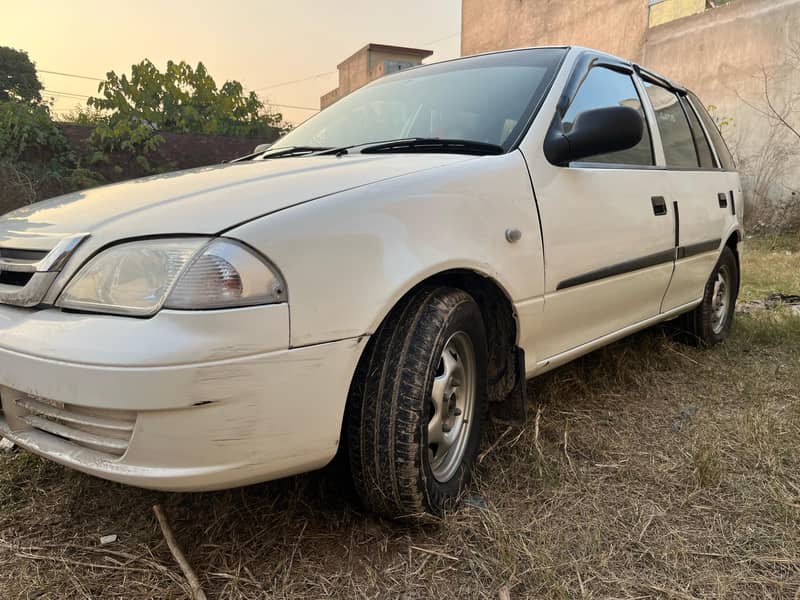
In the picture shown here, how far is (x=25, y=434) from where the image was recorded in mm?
1493

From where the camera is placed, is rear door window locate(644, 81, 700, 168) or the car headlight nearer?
the car headlight

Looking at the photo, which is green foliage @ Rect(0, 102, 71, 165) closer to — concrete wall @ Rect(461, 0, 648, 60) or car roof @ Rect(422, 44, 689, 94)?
concrete wall @ Rect(461, 0, 648, 60)

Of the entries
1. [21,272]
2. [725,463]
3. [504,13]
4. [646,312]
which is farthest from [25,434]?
[504,13]

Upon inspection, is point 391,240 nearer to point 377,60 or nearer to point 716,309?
point 716,309

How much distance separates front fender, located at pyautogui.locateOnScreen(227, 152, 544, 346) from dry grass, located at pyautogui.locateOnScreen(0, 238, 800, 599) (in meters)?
0.59

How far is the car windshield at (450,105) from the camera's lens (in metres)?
2.16

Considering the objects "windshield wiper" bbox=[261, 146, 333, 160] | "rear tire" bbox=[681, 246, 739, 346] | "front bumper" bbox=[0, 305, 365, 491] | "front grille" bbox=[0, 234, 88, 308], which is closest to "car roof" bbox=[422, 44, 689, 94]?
"windshield wiper" bbox=[261, 146, 333, 160]

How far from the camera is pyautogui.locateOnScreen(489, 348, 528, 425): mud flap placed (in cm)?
200

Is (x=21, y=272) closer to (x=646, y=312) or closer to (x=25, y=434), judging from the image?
(x=25, y=434)

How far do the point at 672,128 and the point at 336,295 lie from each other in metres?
2.57

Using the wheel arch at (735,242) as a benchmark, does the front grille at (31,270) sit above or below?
above

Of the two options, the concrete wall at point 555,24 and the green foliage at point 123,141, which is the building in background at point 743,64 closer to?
the concrete wall at point 555,24

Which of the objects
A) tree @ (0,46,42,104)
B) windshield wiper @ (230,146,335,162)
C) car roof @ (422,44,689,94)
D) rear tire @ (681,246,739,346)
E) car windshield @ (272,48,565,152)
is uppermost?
Answer: tree @ (0,46,42,104)

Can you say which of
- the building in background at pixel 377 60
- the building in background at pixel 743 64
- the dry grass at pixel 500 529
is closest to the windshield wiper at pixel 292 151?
the dry grass at pixel 500 529
